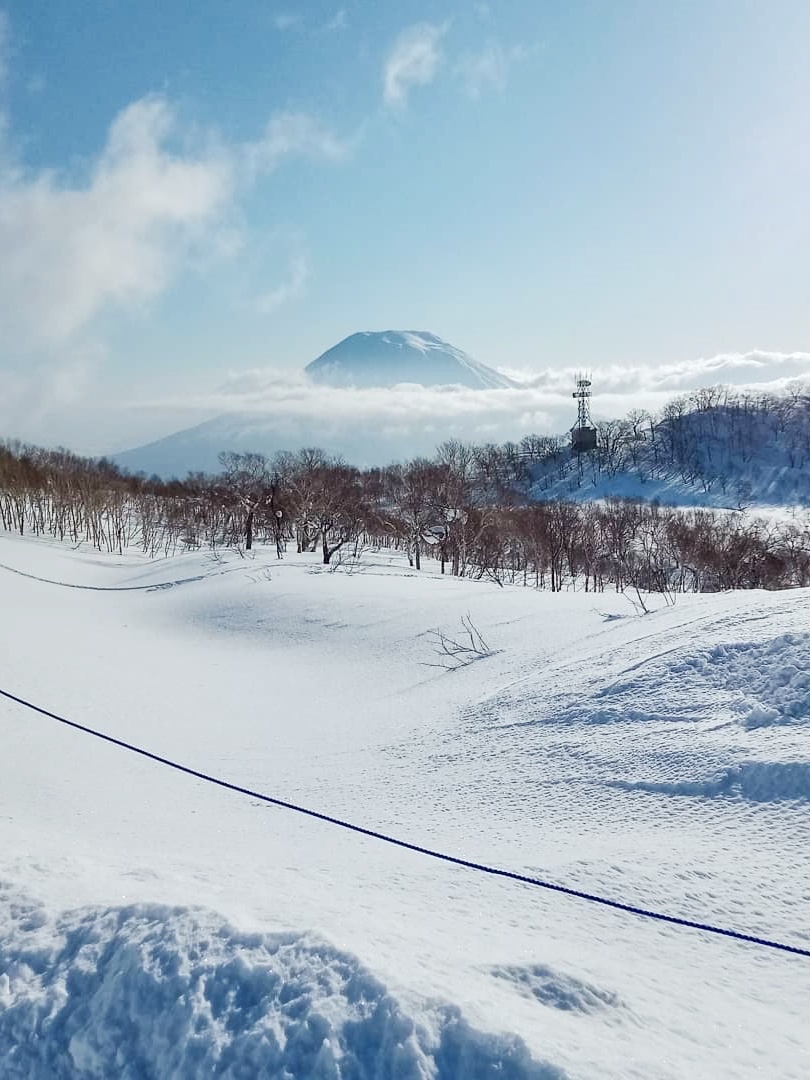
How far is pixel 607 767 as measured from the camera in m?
4.80

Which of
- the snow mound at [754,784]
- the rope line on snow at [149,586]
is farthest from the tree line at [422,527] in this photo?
the snow mound at [754,784]

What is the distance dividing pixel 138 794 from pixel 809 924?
4.93 m

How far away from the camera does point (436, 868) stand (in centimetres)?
357

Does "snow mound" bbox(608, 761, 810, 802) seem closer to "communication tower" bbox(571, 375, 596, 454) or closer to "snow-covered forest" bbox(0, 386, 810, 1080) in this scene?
"snow-covered forest" bbox(0, 386, 810, 1080)

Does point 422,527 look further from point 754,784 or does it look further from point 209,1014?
point 209,1014

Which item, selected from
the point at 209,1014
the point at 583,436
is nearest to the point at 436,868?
the point at 209,1014

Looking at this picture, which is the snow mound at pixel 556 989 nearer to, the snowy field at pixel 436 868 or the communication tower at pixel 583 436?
the snowy field at pixel 436 868

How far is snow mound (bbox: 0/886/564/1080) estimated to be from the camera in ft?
5.93

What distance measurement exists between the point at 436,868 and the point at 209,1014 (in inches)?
71.6

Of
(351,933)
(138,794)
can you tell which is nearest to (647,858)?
(351,933)

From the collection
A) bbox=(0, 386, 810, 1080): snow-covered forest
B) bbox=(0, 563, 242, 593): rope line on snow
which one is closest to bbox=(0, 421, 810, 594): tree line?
bbox=(0, 563, 242, 593): rope line on snow

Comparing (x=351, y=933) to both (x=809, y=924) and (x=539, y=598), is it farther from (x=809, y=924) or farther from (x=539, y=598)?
(x=539, y=598)

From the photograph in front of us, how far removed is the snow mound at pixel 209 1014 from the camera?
1809mm

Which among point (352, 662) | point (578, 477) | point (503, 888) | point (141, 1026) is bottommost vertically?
point (352, 662)
